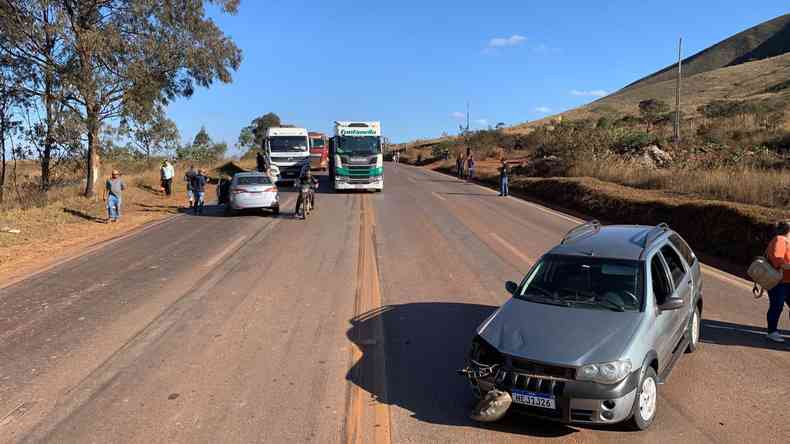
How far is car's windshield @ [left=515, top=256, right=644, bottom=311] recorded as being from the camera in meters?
5.48

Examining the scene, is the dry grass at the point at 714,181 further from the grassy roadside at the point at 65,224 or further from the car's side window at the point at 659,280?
the grassy roadside at the point at 65,224

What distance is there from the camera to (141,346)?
22.9ft

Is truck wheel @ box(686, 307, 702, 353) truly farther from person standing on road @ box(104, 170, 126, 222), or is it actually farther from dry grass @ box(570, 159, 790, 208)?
person standing on road @ box(104, 170, 126, 222)

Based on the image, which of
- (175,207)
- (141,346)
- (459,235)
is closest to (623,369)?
(141,346)

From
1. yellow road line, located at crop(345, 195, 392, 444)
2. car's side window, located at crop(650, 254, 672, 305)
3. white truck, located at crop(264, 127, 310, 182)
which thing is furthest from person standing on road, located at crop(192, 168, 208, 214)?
car's side window, located at crop(650, 254, 672, 305)

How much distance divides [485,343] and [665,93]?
338 feet

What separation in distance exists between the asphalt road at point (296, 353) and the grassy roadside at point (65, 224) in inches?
54.9

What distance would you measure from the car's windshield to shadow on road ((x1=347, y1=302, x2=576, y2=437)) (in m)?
1.15

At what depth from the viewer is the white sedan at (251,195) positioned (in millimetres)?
19875

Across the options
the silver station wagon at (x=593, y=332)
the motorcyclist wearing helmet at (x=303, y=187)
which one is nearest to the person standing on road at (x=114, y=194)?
the motorcyclist wearing helmet at (x=303, y=187)

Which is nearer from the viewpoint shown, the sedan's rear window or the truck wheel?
the truck wheel

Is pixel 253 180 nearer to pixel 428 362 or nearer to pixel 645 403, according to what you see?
pixel 428 362

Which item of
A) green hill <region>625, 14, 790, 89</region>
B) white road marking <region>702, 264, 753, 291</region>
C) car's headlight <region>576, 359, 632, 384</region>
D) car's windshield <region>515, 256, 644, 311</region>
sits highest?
green hill <region>625, 14, 790, 89</region>

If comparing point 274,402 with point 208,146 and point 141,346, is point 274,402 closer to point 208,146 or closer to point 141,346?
point 141,346
